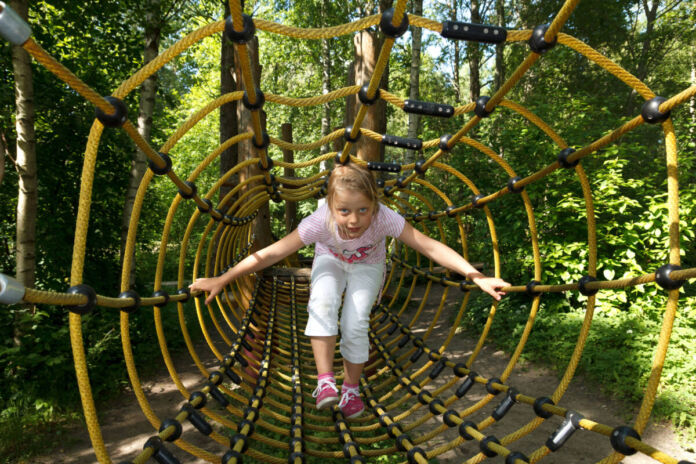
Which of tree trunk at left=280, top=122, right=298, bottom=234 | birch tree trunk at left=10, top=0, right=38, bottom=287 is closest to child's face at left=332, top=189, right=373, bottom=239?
birch tree trunk at left=10, top=0, right=38, bottom=287

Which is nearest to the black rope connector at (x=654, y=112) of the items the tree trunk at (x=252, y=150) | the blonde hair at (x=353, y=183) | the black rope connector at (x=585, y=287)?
the black rope connector at (x=585, y=287)

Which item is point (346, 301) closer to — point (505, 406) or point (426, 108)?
point (505, 406)

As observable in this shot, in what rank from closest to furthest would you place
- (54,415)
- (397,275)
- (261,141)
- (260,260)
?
(260,260) < (261,141) < (54,415) < (397,275)

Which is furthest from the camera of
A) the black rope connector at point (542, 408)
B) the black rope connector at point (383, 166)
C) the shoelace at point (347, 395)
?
the black rope connector at point (383, 166)

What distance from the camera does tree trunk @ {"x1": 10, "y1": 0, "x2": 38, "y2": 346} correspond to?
3076 millimetres

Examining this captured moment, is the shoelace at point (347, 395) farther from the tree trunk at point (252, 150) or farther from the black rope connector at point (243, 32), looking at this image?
the tree trunk at point (252, 150)

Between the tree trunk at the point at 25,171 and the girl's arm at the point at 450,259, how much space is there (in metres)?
3.10

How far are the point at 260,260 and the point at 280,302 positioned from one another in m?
2.44

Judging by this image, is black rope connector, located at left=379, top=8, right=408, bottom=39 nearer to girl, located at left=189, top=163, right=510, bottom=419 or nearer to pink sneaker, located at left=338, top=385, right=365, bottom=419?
girl, located at left=189, top=163, right=510, bottom=419

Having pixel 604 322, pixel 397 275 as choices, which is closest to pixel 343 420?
pixel 604 322

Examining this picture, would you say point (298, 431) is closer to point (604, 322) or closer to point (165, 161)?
point (165, 161)

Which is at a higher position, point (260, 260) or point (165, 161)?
point (165, 161)

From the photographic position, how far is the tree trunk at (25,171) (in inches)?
121

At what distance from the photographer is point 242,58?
143cm
